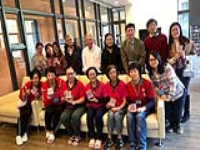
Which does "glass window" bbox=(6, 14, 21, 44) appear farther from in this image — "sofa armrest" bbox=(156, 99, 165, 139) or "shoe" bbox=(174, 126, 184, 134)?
"shoe" bbox=(174, 126, 184, 134)

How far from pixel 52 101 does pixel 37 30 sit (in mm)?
2673

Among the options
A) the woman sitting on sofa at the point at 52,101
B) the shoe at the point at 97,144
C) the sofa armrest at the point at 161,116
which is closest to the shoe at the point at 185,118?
the sofa armrest at the point at 161,116

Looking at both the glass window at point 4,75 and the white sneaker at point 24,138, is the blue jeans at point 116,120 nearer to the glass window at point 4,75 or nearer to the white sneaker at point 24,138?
Answer: the white sneaker at point 24,138

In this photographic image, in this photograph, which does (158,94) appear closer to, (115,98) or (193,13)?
(115,98)

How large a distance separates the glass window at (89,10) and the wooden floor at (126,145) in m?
5.55

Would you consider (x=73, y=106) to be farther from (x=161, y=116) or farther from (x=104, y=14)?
(x=104, y=14)

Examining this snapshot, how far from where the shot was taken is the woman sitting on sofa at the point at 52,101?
3.38 metres

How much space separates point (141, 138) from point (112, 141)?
479 millimetres

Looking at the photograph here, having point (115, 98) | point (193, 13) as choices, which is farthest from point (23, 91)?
point (193, 13)

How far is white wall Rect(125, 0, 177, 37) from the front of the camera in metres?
11.8

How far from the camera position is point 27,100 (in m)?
3.58

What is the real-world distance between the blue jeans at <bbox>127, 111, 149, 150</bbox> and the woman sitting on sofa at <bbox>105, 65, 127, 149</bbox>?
168 millimetres

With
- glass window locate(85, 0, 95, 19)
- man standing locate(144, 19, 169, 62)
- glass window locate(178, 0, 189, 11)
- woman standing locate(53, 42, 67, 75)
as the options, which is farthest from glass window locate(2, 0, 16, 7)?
glass window locate(178, 0, 189, 11)

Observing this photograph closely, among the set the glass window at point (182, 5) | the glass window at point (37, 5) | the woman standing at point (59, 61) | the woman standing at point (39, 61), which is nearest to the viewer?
the woman standing at point (59, 61)
